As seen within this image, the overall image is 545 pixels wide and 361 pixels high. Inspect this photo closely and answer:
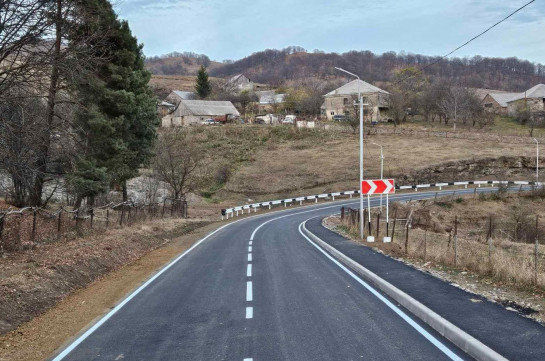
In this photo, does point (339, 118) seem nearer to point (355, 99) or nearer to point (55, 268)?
point (355, 99)

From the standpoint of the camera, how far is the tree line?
42.9ft

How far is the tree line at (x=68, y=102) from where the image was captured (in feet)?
42.9

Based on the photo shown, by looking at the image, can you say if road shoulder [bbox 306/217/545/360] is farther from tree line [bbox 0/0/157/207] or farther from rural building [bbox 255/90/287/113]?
rural building [bbox 255/90/287/113]

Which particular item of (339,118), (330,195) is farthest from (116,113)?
(339,118)

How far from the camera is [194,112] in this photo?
99.4 meters

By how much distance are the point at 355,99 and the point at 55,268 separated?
293ft

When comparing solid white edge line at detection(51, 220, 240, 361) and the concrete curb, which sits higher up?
the concrete curb

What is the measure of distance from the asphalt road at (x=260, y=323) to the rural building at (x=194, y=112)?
8716cm

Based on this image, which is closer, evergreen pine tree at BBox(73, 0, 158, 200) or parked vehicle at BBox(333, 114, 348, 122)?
evergreen pine tree at BBox(73, 0, 158, 200)

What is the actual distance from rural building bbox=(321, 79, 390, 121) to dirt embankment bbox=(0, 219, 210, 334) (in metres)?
79.5

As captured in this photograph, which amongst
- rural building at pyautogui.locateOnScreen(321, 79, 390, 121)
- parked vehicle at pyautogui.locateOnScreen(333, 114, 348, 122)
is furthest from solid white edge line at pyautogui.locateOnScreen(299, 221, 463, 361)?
rural building at pyautogui.locateOnScreen(321, 79, 390, 121)

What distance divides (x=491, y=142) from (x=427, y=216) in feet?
142

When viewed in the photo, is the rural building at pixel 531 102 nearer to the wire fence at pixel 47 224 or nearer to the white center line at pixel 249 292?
the wire fence at pixel 47 224

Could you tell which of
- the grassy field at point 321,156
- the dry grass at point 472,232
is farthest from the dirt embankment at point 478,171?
the dry grass at point 472,232
